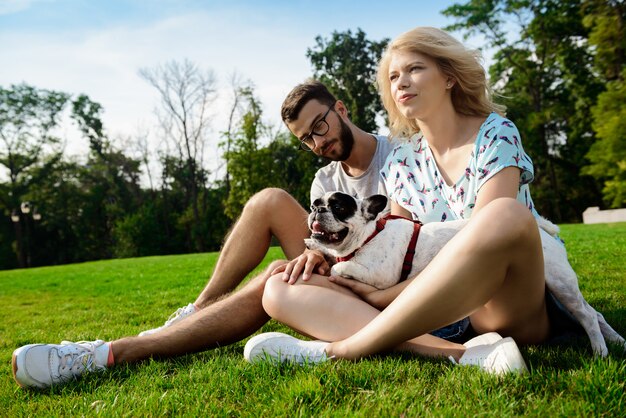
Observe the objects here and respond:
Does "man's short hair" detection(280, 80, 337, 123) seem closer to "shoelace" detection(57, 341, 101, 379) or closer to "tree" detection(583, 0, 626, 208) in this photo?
"shoelace" detection(57, 341, 101, 379)

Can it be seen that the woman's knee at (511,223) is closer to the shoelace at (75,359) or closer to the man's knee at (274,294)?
the man's knee at (274,294)

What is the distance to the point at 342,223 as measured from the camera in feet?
9.02

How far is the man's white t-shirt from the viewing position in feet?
12.5

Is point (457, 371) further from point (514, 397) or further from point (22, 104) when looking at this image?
point (22, 104)

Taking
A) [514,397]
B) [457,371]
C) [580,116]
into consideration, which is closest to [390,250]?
[457,371]

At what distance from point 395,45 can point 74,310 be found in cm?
582

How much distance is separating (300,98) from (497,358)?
2602 millimetres

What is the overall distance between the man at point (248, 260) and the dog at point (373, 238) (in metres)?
0.27

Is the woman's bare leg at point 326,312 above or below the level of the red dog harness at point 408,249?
below

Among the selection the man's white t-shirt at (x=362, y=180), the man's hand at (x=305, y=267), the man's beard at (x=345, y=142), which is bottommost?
the man's hand at (x=305, y=267)

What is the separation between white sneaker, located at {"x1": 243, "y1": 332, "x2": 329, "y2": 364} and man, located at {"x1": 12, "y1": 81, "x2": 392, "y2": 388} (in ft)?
1.11

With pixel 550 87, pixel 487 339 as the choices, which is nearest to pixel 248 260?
pixel 487 339

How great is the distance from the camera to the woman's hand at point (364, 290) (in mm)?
2523

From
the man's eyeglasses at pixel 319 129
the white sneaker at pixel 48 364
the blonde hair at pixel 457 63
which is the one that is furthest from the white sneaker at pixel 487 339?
the man's eyeglasses at pixel 319 129
